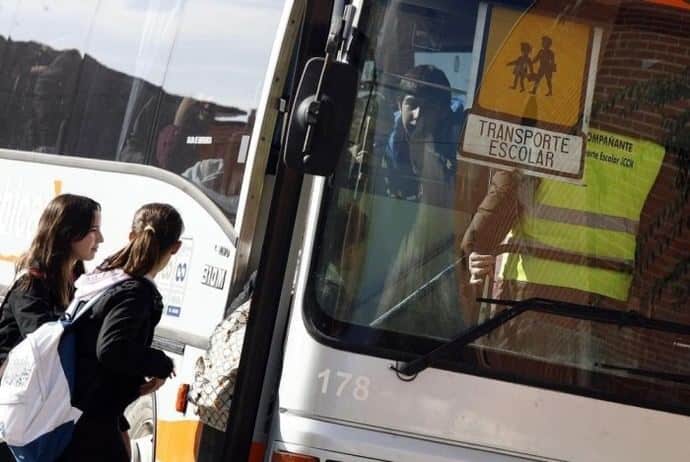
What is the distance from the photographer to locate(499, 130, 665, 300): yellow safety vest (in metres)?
4.35

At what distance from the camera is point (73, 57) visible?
25.6ft

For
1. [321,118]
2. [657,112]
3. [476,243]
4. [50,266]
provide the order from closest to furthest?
1. [321,118]
2. [476,243]
3. [657,112]
4. [50,266]

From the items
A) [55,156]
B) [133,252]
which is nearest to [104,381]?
[133,252]

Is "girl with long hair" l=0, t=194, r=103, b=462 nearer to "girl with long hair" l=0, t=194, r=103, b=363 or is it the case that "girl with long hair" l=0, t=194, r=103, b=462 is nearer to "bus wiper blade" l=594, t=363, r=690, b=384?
"girl with long hair" l=0, t=194, r=103, b=363

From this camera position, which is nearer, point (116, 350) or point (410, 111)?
point (410, 111)

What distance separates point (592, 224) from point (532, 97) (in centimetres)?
48

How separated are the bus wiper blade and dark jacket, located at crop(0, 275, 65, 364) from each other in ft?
7.36

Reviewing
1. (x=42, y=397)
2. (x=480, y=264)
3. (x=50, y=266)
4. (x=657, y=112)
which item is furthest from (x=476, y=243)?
(x=50, y=266)

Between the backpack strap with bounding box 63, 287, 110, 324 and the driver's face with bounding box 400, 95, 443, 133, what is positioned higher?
the driver's face with bounding box 400, 95, 443, 133

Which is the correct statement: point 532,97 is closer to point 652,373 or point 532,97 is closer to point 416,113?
point 416,113

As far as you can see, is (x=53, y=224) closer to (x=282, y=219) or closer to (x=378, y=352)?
(x=282, y=219)

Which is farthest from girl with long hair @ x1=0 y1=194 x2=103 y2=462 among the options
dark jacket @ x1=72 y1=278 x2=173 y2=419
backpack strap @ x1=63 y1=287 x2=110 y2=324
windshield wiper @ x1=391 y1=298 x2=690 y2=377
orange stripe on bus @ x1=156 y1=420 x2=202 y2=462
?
windshield wiper @ x1=391 y1=298 x2=690 y2=377

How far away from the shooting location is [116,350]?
15.6 ft

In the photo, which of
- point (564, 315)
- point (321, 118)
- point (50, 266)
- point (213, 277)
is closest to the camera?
point (321, 118)
